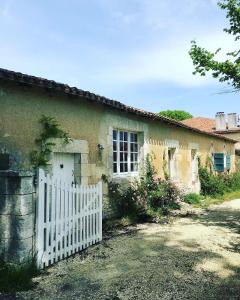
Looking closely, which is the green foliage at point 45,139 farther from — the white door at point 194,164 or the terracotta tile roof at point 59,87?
the white door at point 194,164

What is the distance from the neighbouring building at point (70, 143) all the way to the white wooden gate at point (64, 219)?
21 cm

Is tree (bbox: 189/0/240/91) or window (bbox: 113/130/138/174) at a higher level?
tree (bbox: 189/0/240/91)

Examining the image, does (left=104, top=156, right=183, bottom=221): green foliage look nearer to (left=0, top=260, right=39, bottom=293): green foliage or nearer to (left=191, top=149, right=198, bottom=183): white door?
(left=0, top=260, right=39, bottom=293): green foliage

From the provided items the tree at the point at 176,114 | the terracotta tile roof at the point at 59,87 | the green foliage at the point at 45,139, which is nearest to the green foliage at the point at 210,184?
the terracotta tile roof at the point at 59,87

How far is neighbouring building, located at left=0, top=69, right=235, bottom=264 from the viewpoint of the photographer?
16.0ft

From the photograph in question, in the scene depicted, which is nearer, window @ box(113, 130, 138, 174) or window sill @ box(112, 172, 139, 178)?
window sill @ box(112, 172, 139, 178)

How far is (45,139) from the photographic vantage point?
6938 mm

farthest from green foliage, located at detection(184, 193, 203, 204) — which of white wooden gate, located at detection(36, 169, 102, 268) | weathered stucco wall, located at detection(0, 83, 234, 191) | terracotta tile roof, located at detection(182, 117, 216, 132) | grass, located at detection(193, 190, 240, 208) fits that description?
terracotta tile roof, located at detection(182, 117, 216, 132)

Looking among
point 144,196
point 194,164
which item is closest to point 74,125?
point 144,196

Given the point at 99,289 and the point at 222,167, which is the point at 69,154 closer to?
the point at 99,289

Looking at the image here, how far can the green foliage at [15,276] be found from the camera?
4.46 m

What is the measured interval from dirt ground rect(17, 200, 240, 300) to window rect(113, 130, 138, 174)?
2.49 meters

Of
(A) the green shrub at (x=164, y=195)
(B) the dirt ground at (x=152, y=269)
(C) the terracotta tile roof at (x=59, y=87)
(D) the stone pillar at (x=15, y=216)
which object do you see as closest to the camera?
(B) the dirt ground at (x=152, y=269)

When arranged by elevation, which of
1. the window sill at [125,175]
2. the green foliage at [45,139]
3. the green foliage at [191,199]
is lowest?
the green foliage at [191,199]
